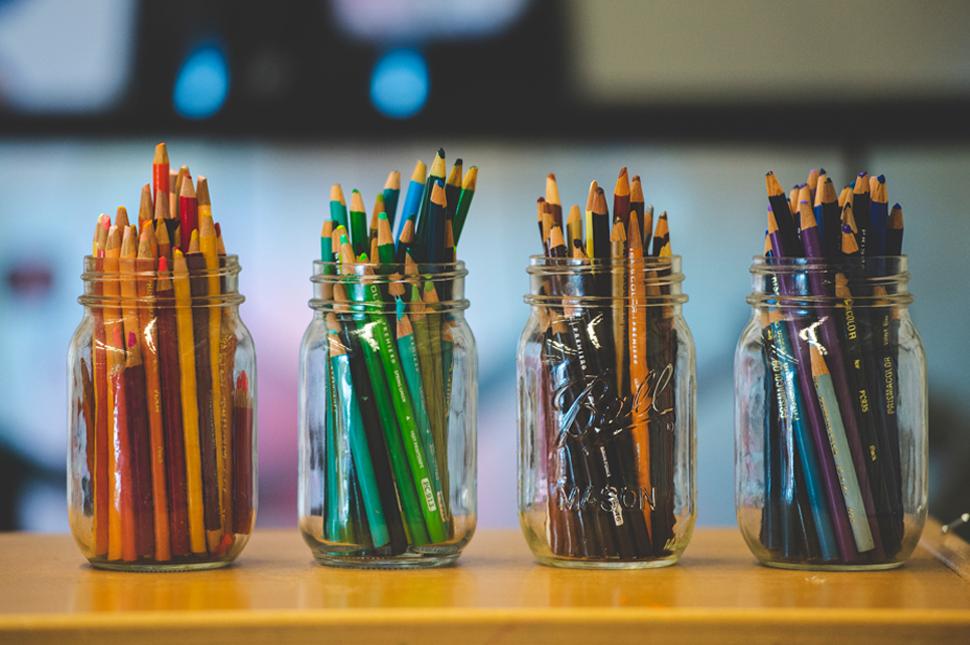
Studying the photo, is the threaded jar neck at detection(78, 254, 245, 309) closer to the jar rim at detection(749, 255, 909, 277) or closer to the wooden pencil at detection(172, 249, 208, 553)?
the wooden pencil at detection(172, 249, 208, 553)

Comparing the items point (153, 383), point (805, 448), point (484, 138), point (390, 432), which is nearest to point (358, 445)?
point (390, 432)

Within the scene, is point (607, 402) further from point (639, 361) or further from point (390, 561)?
point (390, 561)

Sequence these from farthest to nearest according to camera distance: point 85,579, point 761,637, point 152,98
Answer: point 152,98 < point 85,579 < point 761,637

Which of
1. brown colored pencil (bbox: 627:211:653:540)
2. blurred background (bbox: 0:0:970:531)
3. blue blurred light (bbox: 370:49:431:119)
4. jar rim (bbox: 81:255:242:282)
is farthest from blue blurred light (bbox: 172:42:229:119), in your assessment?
brown colored pencil (bbox: 627:211:653:540)

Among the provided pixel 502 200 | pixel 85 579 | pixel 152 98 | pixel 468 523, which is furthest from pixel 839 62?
pixel 85 579

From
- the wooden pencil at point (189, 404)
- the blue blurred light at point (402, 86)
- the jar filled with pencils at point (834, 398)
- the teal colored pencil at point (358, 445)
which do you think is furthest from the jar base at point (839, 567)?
the blue blurred light at point (402, 86)

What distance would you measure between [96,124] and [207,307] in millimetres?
1208

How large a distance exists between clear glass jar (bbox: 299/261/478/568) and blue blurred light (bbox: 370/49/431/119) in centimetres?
116

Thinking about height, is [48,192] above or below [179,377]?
above

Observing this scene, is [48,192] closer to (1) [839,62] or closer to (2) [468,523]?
(1) [839,62]

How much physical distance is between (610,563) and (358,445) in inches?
6.5

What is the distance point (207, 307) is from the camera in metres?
0.78

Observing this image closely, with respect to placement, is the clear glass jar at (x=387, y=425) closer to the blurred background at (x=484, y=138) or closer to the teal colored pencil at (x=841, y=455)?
the teal colored pencil at (x=841, y=455)

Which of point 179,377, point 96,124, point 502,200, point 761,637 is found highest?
point 96,124
